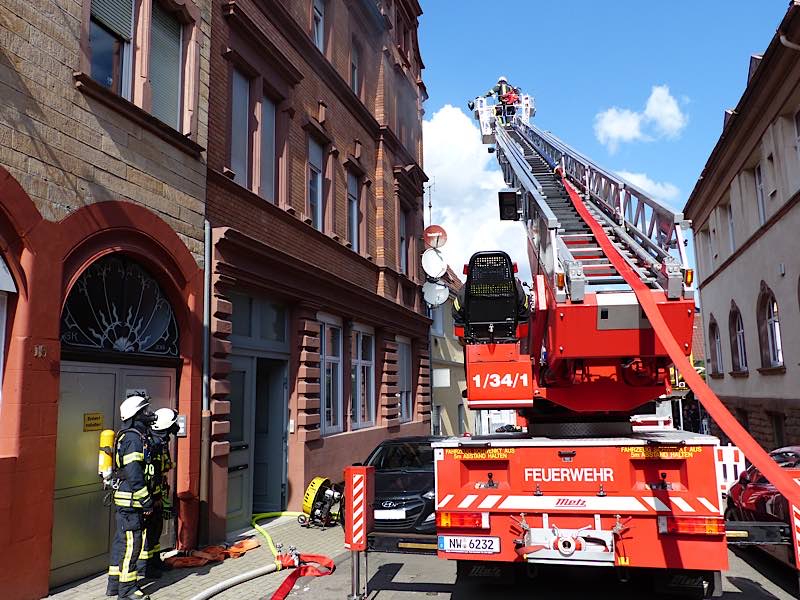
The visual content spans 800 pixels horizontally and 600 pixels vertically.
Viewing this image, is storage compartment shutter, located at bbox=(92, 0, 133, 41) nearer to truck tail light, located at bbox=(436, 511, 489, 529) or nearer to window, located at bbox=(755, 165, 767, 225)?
truck tail light, located at bbox=(436, 511, 489, 529)

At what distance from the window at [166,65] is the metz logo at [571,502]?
678 cm

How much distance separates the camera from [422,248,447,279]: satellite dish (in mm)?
17859

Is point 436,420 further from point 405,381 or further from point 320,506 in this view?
point 320,506

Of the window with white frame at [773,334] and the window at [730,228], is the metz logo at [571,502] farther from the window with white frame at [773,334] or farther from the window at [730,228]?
the window at [730,228]

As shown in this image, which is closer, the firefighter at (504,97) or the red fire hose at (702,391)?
the red fire hose at (702,391)

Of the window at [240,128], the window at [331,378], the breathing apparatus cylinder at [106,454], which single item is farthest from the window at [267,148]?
the breathing apparatus cylinder at [106,454]

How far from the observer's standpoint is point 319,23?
1445 centimetres

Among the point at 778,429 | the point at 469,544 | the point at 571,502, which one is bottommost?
the point at 469,544

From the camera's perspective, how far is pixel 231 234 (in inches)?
376

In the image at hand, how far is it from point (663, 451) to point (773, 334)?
13.8m

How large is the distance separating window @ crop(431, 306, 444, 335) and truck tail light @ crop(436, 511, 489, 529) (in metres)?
18.0

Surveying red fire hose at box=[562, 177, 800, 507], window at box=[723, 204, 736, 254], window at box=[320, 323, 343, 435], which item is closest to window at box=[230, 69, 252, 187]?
window at box=[320, 323, 343, 435]

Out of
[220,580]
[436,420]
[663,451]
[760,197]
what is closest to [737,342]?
[760,197]

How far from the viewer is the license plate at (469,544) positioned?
218 inches
